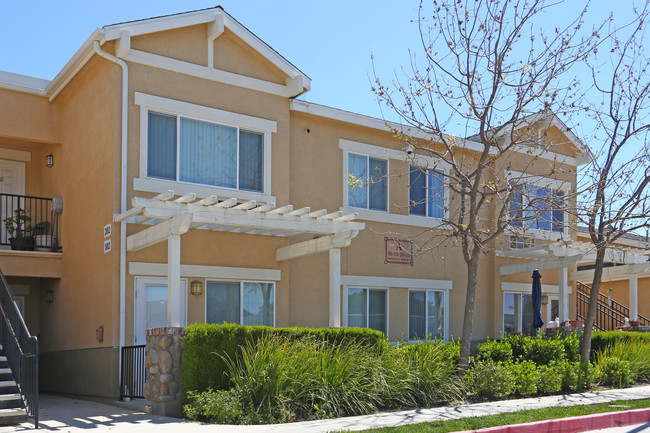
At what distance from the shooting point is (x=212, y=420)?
10.6 m

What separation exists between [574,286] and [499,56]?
10.7 metres

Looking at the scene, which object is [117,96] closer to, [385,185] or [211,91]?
[211,91]

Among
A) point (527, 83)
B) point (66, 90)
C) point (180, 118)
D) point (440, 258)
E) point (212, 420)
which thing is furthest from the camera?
point (440, 258)

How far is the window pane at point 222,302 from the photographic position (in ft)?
47.9

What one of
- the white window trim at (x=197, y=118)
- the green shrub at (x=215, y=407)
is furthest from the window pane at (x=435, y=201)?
the green shrub at (x=215, y=407)

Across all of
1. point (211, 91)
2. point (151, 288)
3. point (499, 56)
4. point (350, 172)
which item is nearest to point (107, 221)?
point (151, 288)

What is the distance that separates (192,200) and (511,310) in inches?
460

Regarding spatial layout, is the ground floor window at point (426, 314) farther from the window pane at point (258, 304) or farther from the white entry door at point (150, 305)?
the white entry door at point (150, 305)

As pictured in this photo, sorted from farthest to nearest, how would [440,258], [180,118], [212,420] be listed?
[440,258]
[180,118]
[212,420]

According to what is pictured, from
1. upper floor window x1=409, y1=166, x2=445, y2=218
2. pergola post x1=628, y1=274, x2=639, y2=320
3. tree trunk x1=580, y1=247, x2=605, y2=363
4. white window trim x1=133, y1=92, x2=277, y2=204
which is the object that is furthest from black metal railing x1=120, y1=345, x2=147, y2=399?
pergola post x1=628, y1=274, x2=639, y2=320

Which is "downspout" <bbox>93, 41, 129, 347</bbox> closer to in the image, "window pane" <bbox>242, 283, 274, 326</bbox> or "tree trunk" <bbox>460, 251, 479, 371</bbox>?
"window pane" <bbox>242, 283, 274, 326</bbox>

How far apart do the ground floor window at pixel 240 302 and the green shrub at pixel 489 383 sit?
14.8ft

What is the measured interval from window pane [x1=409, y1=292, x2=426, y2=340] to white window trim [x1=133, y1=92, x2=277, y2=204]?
507cm

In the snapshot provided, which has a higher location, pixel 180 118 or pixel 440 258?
pixel 180 118
